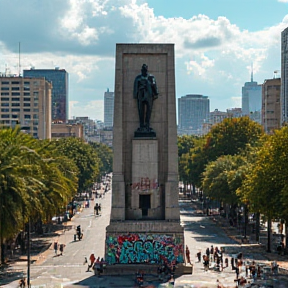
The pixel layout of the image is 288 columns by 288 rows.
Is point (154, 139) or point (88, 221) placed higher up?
point (154, 139)

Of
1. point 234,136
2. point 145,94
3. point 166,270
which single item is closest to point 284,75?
point 234,136

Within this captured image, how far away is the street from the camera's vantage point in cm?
4475

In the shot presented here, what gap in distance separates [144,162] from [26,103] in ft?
503

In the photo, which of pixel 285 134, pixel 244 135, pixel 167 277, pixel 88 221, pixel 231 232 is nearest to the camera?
pixel 167 277

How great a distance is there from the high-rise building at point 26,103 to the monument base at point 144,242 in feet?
487

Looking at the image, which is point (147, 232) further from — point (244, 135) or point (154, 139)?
point (244, 135)

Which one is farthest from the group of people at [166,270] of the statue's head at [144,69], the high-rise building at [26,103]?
the high-rise building at [26,103]

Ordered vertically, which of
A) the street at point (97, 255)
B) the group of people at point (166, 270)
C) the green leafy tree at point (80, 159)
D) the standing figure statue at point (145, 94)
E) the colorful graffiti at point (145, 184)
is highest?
the standing figure statue at point (145, 94)

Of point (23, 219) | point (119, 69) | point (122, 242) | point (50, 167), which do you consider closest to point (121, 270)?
point (122, 242)

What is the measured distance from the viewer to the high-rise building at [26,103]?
19475 centimetres

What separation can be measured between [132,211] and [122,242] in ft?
7.30

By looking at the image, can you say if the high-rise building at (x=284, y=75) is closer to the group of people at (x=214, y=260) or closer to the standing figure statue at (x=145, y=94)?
the group of people at (x=214, y=260)

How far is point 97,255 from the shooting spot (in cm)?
5847

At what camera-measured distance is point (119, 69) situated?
48.6 metres
